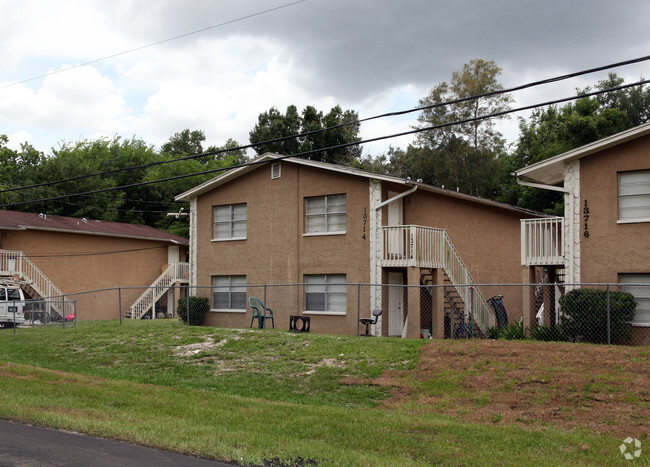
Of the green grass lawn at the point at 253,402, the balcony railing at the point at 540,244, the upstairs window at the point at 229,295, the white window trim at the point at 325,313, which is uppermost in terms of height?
the balcony railing at the point at 540,244

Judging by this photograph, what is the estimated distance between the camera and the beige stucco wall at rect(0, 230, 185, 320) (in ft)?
113

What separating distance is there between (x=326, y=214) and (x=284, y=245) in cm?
192

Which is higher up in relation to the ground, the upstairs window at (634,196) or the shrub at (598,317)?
the upstairs window at (634,196)

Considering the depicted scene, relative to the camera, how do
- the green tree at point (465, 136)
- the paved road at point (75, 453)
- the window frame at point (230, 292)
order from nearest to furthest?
the paved road at point (75, 453) < the window frame at point (230, 292) < the green tree at point (465, 136)

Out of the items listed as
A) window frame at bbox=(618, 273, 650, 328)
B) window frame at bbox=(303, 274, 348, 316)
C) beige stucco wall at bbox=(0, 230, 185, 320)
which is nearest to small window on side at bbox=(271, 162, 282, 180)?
window frame at bbox=(303, 274, 348, 316)

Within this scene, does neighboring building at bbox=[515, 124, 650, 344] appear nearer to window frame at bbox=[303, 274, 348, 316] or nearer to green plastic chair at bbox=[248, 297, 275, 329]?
window frame at bbox=[303, 274, 348, 316]

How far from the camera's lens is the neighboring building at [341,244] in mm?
22391

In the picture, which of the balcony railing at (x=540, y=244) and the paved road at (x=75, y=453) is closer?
the paved road at (x=75, y=453)

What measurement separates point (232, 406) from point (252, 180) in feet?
49.4

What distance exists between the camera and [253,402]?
11.8m

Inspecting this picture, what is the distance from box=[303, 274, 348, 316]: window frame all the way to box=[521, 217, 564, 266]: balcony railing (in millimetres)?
5945

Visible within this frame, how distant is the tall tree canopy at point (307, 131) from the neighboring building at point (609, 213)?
31218mm

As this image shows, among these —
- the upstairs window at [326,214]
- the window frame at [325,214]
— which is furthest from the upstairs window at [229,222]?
the upstairs window at [326,214]

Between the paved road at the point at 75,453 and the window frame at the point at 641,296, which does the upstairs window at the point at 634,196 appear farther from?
the paved road at the point at 75,453
